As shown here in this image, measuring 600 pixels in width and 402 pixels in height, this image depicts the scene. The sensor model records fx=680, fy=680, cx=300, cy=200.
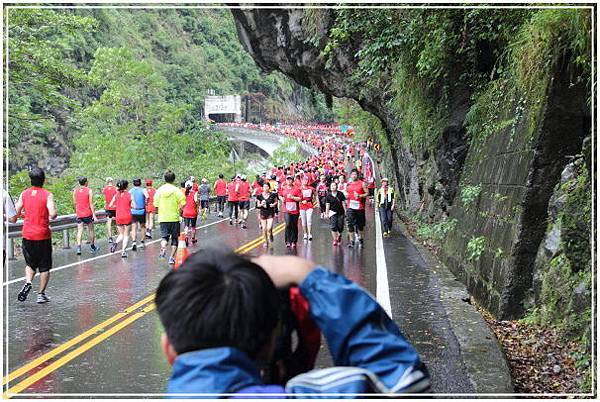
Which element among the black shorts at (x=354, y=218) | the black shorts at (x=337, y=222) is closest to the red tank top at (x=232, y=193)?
the black shorts at (x=337, y=222)

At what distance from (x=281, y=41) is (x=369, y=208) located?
9145 mm

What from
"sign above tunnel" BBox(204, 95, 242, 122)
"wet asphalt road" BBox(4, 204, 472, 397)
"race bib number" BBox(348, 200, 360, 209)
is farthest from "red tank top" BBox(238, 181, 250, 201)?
"sign above tunnel" BBox(204, 95, 242, 122)

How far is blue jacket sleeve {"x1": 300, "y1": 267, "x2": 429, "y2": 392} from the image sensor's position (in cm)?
182

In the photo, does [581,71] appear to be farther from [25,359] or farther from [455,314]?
[25,359]

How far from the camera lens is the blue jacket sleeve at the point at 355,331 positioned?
1.82m

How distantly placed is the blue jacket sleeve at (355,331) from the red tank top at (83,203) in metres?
15.8

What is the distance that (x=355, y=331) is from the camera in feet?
5.98

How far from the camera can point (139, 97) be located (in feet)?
149

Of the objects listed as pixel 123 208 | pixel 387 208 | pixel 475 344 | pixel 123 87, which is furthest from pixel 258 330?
pixel 123 87

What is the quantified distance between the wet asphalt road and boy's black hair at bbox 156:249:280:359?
2.57 metres

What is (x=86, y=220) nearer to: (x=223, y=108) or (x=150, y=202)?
(x=150, y=202)

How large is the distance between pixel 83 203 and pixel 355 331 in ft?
52.2

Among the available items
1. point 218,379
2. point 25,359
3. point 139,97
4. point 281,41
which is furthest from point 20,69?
point 139,97

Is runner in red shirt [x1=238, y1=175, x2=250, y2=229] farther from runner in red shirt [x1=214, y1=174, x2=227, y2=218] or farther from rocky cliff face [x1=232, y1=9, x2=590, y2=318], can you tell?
rocky cliff face [x1=232, y1=9, x2=590, y2=318]
